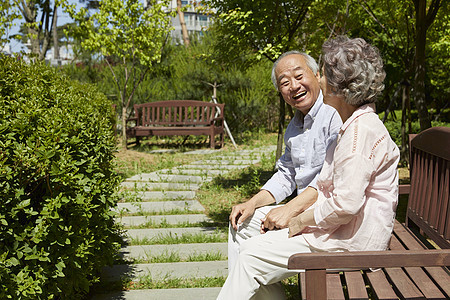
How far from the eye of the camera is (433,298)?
2104 mm

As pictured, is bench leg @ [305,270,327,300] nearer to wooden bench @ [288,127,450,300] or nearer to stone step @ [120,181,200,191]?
wooden bench @ [288,127,450,300]

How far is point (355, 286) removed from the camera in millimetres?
2213

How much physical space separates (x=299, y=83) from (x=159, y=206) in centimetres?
344

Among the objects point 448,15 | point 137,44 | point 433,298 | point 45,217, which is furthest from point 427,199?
point 137,44

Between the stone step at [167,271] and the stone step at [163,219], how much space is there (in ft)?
4.17

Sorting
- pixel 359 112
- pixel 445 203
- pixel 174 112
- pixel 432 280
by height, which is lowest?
pixel 432 280

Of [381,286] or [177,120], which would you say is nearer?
[381,286]

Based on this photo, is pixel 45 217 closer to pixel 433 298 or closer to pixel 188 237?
pixel 433 298

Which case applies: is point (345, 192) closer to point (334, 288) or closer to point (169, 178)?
point (334, 288)

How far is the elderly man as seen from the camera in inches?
113

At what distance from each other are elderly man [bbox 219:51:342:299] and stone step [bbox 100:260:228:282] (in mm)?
863

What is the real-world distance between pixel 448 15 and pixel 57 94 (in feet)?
23.9

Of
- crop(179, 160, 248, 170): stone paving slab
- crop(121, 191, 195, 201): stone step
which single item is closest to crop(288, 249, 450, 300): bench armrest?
crop(121, 191, 195, 201): stone step

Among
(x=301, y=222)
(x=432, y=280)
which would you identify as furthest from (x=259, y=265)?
(x=432, y=280)
